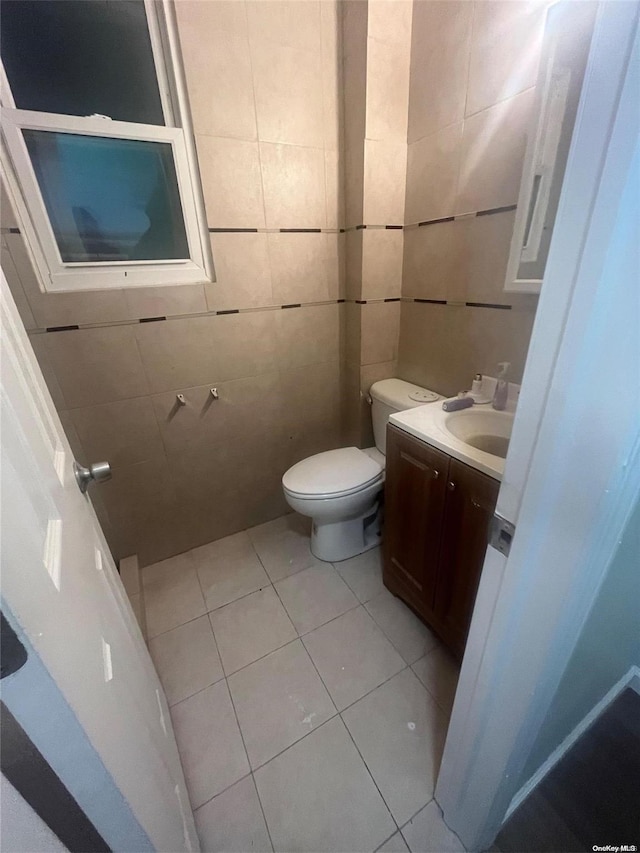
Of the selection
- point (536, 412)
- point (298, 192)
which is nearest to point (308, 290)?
point (298, 192)

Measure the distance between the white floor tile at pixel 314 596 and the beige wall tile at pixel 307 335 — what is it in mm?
A: 983

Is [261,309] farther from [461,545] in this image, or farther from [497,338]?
[461,545]

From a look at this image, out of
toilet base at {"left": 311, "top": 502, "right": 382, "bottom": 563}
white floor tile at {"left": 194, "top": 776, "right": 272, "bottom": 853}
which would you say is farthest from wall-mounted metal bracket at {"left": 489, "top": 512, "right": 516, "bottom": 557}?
toilet base at {"left": 311, "top": 502, "right": 382, "bottom": 563}

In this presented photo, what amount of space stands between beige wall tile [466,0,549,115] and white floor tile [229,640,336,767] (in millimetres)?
1966

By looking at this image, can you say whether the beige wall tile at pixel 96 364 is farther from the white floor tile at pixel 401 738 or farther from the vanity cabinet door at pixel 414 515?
the white floor tile at pixel 401 738

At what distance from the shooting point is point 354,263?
1562mm

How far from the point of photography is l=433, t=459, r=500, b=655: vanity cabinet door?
37.7 inches

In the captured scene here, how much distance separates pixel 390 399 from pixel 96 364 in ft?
3.86

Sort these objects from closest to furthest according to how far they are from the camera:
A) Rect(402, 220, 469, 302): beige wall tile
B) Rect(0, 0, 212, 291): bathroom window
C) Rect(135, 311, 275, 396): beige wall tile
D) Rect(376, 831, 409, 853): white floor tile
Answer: Rect(376, 831, 409, 853): white floor tile → Rect(0, 0, 212, 291): bathroom window → Rect(402, 220, 469, 302): beige wall tile → Rect(135, 311, 275, 396): beige wall tile

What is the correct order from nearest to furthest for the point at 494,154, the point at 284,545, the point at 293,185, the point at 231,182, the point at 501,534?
the point at 501,534, the point at 494,154, the point at 231,182, the point at 293,185, the point at 284,545

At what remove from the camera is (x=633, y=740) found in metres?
1.05

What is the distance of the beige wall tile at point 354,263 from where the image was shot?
4.94 feet

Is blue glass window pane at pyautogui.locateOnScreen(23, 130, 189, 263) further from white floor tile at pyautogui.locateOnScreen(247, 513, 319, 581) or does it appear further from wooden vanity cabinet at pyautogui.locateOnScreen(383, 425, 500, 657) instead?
white floor tile at pyautogui.locateOnScreen(247, 513, 319, 581)

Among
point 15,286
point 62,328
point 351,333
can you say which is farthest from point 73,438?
point 351,333
